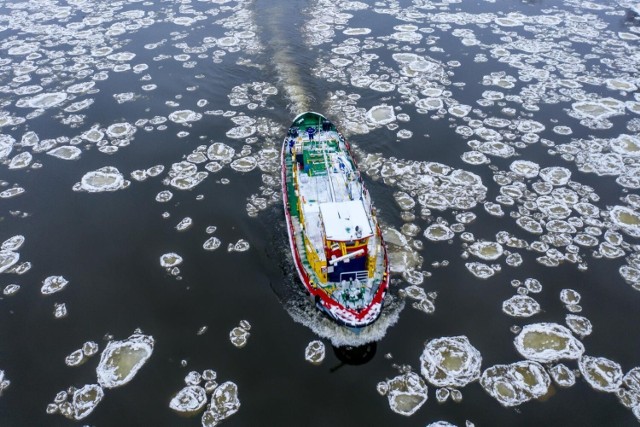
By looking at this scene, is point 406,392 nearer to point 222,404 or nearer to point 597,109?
point 222,404

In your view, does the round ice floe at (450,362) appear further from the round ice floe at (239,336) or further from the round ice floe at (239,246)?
the round ice floe at (239,246)

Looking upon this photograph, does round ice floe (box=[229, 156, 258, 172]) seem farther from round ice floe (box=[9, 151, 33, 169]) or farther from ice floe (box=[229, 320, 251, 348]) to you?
round ice floe (box=[9, 151, 33, 169])

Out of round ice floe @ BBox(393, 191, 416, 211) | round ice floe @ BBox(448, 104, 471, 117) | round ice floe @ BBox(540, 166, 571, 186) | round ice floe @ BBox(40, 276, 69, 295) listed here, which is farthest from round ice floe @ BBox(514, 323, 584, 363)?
round ice floe @ BBox(40, 276, 69, 295)

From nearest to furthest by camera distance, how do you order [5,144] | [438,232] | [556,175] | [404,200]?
[438,232]
[404,200]
[556,175]
[5,144]

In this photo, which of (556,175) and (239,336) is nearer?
(239,336)

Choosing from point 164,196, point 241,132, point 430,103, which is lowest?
point 164,196

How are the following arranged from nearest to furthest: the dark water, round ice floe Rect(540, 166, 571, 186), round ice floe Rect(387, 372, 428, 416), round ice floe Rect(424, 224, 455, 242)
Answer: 1. round ice floe Rect(387, 372, 428, 416)
2. the dark water
3. round ice floe Rect(424, 224, 455, 242)
4. round ice floe Rect(540, 166, 571, 186)

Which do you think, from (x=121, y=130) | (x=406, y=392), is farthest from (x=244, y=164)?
(x=406, y=392)

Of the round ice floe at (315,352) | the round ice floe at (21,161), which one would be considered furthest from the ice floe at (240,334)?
the round ice floe at (21,161)
